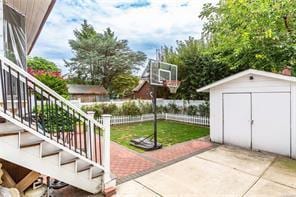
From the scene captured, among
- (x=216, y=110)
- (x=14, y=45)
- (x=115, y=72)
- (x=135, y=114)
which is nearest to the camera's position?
(x=14, y=45)

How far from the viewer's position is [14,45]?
515cm

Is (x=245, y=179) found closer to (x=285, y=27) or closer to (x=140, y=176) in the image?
(x=140, y=176)

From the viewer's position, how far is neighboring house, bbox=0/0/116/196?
280cm

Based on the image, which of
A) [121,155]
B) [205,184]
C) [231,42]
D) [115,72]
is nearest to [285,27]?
[231,42]

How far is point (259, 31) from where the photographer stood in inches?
306

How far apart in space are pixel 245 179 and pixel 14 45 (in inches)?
264

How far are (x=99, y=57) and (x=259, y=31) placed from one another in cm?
2324

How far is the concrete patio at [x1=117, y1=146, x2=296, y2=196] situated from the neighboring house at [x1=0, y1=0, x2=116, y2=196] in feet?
3.09

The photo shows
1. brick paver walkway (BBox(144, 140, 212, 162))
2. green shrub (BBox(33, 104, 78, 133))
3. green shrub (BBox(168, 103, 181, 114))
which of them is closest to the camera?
green shrub (BBox(33, 104, 78, 133))

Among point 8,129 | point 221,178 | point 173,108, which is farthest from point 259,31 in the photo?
point 8,129

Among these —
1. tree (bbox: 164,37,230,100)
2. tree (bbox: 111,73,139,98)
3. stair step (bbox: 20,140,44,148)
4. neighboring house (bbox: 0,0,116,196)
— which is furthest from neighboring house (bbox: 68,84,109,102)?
stair step (bbox: 20,140,44,148)

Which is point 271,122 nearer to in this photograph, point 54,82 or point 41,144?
point 41,144

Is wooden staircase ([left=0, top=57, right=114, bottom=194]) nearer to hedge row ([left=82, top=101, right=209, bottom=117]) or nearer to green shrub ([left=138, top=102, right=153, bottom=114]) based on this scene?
hedge row ([left=82, top=101, right=209, bottom=117])

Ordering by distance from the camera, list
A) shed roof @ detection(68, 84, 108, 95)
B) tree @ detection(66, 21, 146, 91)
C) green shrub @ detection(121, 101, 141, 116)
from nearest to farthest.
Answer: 1. green shrub @ detection(121, 101, 141, 116)
2. shed roof @ detection(68, 84, 108, 95)
3. tree @ detection(66, 21, 146, 91)
